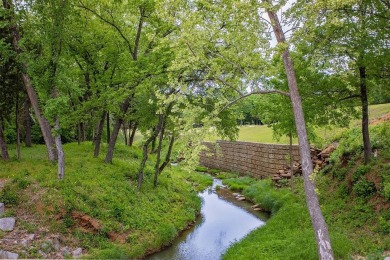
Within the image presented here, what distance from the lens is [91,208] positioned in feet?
40.5

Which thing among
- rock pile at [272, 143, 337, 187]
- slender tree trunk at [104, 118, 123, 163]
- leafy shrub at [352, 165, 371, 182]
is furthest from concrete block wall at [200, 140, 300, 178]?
leafy shrub at [352, 165, 371, 182]

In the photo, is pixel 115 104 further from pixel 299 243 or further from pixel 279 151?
pixel 279 151

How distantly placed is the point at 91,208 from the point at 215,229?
6.35 m

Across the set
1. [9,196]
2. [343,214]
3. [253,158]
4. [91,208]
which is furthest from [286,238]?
[253,158]

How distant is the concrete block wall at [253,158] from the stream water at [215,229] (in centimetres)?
332

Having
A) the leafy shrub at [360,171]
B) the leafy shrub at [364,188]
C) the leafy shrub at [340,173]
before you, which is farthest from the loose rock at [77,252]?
the leafy shrub at [340,173]

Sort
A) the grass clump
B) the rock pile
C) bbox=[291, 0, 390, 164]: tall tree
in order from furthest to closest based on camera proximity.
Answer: the grass clump, the rock pile, bbox=[291, 0, 390, 164]: tall tree

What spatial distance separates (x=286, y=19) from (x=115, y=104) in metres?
9.11

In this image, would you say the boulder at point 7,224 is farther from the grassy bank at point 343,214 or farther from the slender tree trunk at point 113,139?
the slender tree trunk at point 113,139

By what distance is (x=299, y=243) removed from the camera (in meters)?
10.3

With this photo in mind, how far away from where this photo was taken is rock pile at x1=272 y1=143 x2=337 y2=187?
63.5ft

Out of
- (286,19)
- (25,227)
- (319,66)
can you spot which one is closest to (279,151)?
(319,66)

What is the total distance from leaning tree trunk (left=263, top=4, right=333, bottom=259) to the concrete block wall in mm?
10711

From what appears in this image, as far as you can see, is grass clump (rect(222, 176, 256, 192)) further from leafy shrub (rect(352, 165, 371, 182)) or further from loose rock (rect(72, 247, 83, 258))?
loose rock (rect(72, 247, 83, 258))
